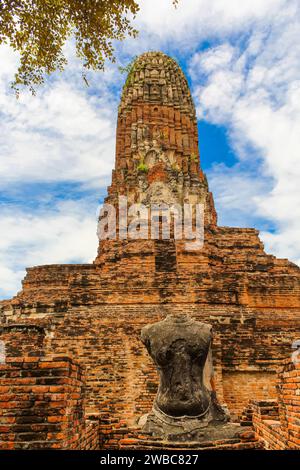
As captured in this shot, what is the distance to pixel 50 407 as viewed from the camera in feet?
12.5

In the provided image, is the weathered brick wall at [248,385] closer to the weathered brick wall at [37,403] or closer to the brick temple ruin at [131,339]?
the brick temple ruin at [131,339]

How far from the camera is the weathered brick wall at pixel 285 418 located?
4578 millimetres

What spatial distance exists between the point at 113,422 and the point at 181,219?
10858 mm

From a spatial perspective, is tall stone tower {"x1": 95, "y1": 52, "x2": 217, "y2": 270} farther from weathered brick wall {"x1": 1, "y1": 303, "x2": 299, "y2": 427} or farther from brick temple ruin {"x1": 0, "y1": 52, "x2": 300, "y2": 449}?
weathered brick wall {"x1": 1, "y1": 303, "x2": 299, "y2": 427}

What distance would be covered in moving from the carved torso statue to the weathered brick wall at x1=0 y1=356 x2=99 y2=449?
191 cm

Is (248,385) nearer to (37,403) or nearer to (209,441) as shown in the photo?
(209,441)

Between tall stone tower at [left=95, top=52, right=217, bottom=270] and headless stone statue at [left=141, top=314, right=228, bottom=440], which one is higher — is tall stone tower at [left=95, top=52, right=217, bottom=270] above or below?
above

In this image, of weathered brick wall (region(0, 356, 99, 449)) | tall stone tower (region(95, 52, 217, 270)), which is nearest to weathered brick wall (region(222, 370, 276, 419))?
weathered brick wall (region(0, 356, 99, 449))

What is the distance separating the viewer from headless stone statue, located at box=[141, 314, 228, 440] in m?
5.51

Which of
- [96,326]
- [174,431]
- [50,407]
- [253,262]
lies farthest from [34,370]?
[253,262]

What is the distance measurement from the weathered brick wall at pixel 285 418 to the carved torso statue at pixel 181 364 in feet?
3.00

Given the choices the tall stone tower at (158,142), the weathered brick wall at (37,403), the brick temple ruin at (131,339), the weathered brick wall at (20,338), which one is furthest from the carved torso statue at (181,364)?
the tall stone tower at (158,142)

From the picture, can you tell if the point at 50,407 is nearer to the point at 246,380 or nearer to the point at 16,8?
the point at 16,8

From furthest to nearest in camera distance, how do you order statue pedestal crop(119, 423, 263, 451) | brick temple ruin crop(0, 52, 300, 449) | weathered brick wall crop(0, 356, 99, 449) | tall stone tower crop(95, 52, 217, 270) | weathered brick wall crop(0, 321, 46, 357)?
tall stone tower crop(95, 52, 217, 270) < weathered brick wall crop(0, 321, 46, 357) < statue pedestal crop(119, 423, 263, 451) < brick temple ruin crop(0, 52, 300, 449) < weathered brick wall crop(0, 356, 99, 449)
